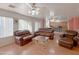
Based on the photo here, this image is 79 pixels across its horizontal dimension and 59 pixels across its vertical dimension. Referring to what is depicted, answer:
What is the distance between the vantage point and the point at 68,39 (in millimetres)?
2162

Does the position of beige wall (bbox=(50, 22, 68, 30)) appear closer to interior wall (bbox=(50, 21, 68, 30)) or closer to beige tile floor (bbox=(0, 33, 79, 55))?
interior wall (bbox=(50, 21, 68, 30))

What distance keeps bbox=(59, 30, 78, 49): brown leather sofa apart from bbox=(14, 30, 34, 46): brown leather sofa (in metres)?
0.56

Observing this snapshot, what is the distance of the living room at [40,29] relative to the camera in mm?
2107

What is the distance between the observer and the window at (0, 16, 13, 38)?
208 centimetres

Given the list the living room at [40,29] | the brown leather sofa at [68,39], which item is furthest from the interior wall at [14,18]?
the brown leather sofa at [68,39]

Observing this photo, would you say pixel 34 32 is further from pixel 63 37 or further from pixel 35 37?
pixel 63 37

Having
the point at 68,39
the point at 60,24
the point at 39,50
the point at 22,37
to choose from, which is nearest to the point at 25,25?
the point at 22,37

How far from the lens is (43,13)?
225cm

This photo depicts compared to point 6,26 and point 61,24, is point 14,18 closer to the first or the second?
point 6,26

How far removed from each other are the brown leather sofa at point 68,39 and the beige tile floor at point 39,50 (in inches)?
2.8

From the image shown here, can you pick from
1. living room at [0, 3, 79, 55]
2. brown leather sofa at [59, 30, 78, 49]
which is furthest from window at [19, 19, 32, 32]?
brown leather sofa at [59, 30, 78, 49]

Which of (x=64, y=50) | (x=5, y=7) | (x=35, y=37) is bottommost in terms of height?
(x=64, y=50)
